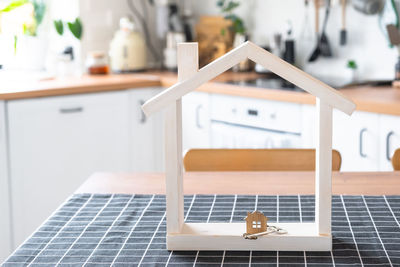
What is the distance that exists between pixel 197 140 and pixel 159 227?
6.90ft

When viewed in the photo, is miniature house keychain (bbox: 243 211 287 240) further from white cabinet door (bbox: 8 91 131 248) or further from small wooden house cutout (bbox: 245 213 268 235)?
white cabinet door (bbox: 8 91 131 248)

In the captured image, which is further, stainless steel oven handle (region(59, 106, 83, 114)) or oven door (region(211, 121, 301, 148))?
stainless steel oven handle (region(59, 106, 83, 114))

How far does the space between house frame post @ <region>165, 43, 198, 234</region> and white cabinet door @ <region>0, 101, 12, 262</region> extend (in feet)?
6.46

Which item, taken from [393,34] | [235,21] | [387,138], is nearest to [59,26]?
[235,21]

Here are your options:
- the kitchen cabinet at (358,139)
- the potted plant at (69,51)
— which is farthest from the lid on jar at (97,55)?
the kitchen cabinet at (358,139)

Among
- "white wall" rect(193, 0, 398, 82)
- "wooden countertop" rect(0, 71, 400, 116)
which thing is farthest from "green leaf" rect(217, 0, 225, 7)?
"wooden countertop" rect(0, 71, 400, 116)

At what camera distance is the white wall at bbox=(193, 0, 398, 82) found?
3092 millimetres

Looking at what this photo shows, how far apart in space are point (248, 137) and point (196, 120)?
0.36m

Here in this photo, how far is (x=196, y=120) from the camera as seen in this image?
10.7 feet

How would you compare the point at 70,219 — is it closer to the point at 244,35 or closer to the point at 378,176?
the point at 378,176

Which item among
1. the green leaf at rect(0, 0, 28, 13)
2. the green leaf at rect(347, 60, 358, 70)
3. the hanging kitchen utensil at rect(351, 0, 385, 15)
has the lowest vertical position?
the green leaf at rect(347, 60, 358, 70)

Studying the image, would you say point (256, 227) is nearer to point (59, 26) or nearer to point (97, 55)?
point (97, 55)

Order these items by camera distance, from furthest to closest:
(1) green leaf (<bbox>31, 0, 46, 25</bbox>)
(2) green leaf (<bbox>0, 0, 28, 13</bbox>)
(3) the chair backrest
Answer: (1) green leaf (<bbox>31, 0, 46, 25</bbox>), (2) green leaf (<bbox>0, 0, 28, 13</bbox>), (3) the chair backrest

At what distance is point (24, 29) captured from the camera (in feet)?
12.0
